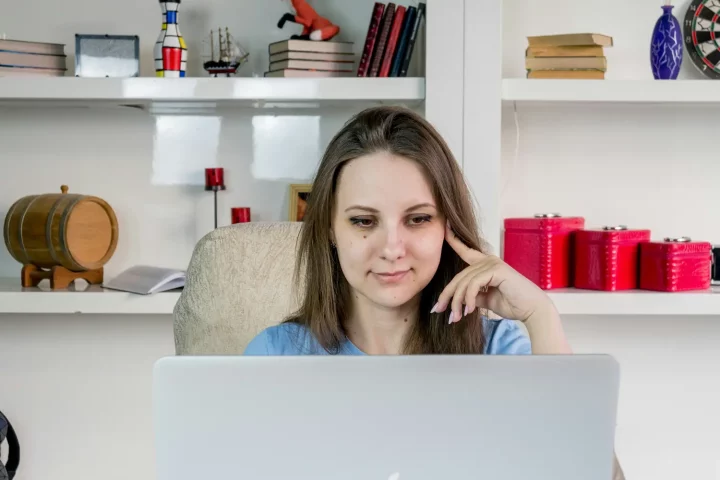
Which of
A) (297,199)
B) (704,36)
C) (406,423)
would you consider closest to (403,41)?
(297,199)

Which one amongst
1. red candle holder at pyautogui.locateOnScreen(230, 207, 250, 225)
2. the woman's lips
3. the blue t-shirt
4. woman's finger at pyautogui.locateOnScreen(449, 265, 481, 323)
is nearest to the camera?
woman's finger at pyautogui.locateOnScreen(449, 265, 481, 323)

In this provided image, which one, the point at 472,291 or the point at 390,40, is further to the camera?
the point at 390,40

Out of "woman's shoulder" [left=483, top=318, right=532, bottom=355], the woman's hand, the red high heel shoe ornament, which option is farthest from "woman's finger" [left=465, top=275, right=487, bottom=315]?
the red high heel shoe ornament

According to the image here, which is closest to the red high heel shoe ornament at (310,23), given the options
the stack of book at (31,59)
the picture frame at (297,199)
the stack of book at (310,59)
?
the stack of book at (310,59)

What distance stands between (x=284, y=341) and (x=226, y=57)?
129 cm

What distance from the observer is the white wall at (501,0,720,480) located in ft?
8.98

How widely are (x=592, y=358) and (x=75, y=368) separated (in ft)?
7.83

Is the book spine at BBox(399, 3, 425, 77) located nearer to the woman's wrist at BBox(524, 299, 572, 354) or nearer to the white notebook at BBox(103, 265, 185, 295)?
the white notebook at BBox(103, 265, 185, 295)

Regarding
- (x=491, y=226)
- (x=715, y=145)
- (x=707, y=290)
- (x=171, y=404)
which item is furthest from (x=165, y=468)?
(x=715, y=145)

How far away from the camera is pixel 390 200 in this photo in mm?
1320

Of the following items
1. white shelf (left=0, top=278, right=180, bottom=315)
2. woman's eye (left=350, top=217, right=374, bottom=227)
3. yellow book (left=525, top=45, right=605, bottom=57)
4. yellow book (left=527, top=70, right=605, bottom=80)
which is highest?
yellow book (left=525, top=45, right=605, bottom=57)

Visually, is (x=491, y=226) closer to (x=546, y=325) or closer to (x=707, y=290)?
(x=707, y=290)

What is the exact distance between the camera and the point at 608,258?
96.7 inches

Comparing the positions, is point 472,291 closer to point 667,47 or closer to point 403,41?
point 403,41
